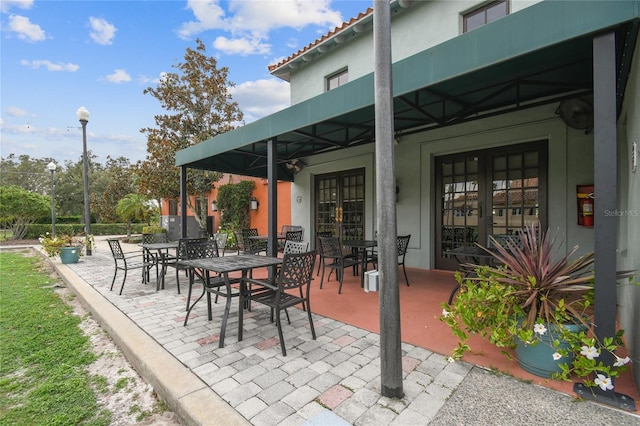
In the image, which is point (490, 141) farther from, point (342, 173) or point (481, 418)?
point (481, 418)

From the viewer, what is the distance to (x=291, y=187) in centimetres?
905

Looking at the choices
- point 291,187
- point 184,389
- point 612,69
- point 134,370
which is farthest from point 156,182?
point 612,69

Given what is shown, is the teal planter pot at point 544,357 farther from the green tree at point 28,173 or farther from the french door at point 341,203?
the green tree at point 28,173

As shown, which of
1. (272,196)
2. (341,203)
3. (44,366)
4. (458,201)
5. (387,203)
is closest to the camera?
(387,203)

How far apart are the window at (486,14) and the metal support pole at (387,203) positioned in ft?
15.1

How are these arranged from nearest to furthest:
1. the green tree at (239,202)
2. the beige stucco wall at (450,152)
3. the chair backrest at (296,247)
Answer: the chair backrest at (296,247)
the beige stucco wall at (450,152)
the green tree at (239,202)

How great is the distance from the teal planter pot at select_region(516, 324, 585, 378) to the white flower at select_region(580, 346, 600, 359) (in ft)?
0.62

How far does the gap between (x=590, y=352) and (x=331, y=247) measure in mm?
3279

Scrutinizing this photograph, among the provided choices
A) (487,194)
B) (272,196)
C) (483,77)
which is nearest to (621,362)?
(483,77)

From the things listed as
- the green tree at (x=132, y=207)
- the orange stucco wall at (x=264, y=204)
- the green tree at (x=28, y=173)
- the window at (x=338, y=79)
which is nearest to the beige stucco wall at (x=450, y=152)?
the orange stucco wall at (x=264, y=204)

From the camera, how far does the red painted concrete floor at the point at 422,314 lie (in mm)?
2125

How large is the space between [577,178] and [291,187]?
663 centimetres

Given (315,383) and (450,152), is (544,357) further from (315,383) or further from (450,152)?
(450,152)

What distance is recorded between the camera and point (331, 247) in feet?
15.4
